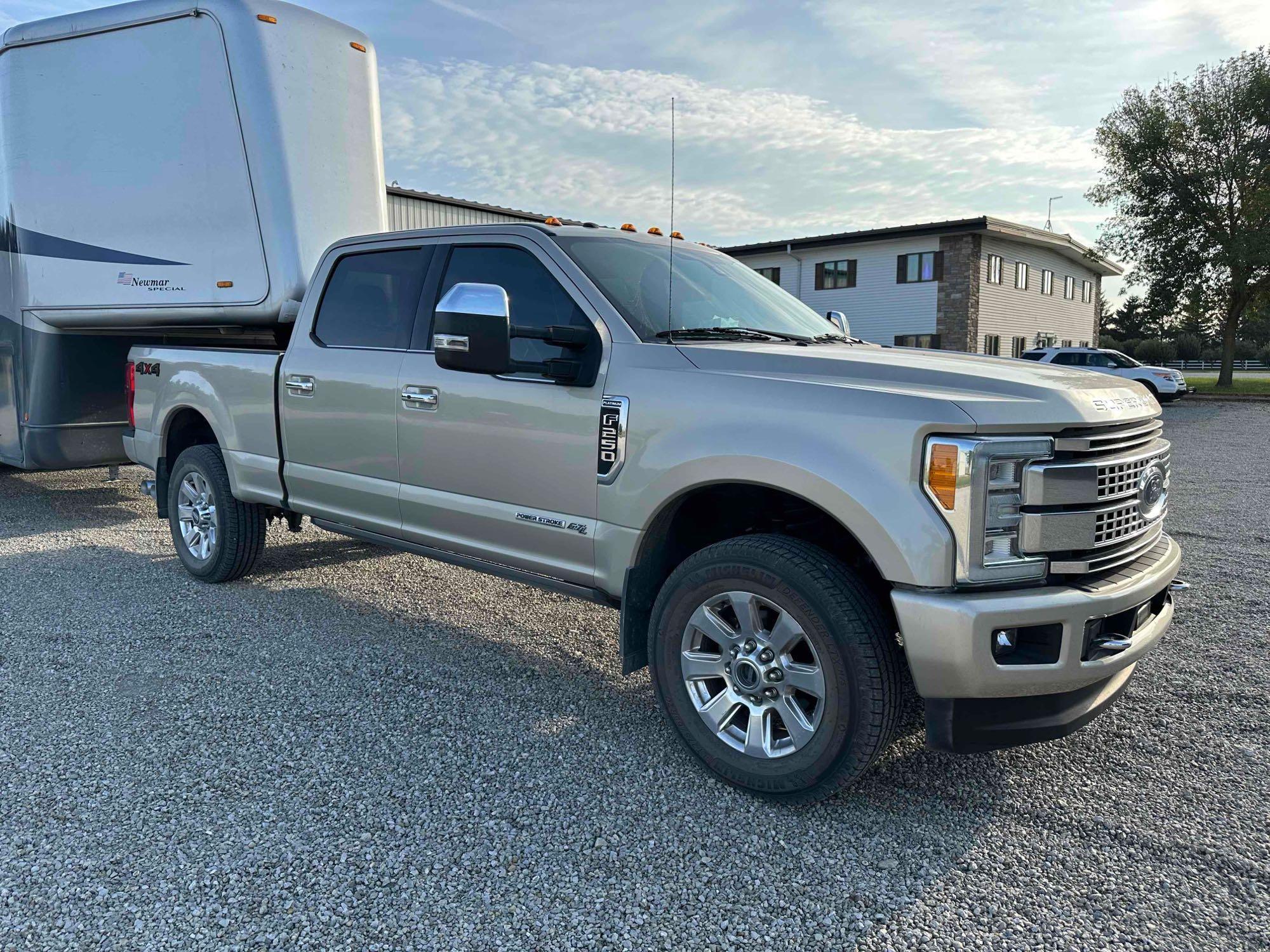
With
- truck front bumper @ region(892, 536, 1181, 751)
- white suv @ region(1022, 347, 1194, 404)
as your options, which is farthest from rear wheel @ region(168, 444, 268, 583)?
white suv @ region(1022, 347, 1194, 404)

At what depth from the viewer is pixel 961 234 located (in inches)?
1259

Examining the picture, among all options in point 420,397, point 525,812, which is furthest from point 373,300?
point 525,812

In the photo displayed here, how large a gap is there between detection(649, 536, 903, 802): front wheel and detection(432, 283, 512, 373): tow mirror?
1077 millimetres

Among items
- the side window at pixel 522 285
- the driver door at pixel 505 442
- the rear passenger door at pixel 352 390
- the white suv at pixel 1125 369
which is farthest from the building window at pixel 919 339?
the driver door at pixel 505 442

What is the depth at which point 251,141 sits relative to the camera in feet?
19.7

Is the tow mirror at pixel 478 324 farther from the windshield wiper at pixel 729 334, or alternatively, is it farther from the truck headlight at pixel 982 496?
the truck headlight at pixel 982 496

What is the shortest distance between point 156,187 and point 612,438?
4772 mm

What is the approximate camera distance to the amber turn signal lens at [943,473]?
8.90 feet

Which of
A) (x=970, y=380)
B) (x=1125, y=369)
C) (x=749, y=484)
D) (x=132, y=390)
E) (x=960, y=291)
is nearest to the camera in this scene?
(x=970, y=380)

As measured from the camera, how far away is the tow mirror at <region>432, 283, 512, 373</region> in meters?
3.46

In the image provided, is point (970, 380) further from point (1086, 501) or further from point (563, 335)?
point (563, 335)

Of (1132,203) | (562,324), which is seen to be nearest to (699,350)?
(562,324)

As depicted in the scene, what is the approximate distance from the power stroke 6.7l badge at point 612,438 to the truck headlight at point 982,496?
1.19 meters

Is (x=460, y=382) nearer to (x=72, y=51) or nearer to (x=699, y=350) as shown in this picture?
(x=699, y=350)
